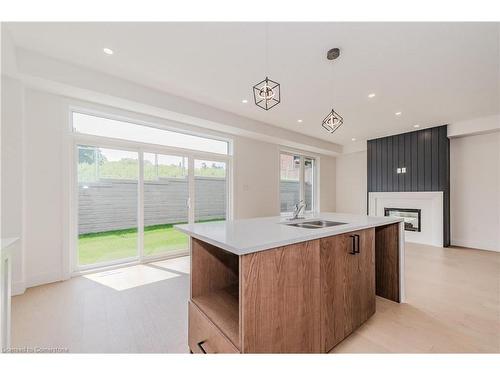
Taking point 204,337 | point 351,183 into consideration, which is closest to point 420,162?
point 351,183

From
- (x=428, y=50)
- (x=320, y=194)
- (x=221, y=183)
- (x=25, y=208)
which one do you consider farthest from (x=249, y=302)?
(x=320, y=194)

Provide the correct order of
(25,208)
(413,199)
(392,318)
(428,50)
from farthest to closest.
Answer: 1. (413,199)
2. (25,208)
3. (428,50)
4. (392,318)

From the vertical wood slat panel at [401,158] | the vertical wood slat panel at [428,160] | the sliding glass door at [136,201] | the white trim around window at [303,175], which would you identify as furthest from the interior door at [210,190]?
the vertical wood slat panel at [428,160]

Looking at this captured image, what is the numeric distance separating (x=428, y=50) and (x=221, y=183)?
370 cm

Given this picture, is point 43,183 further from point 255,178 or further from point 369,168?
point 369,168

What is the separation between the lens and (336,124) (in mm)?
2670

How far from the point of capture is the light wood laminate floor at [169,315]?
1.65 metres

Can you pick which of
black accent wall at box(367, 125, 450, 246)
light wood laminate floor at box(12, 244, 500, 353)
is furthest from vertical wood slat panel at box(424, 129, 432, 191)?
light wood laminate floor at box(12, 244, 500, 353)

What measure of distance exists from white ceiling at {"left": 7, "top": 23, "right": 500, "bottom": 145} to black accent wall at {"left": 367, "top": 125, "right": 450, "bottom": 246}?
1.17 metres

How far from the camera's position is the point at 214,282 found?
5.39ft

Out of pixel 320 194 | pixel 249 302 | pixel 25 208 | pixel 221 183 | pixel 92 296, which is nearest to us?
pixel 249 302

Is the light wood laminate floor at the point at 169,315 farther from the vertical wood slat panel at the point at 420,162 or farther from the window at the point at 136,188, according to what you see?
the vertical wood slat panel at the point at 420,162
